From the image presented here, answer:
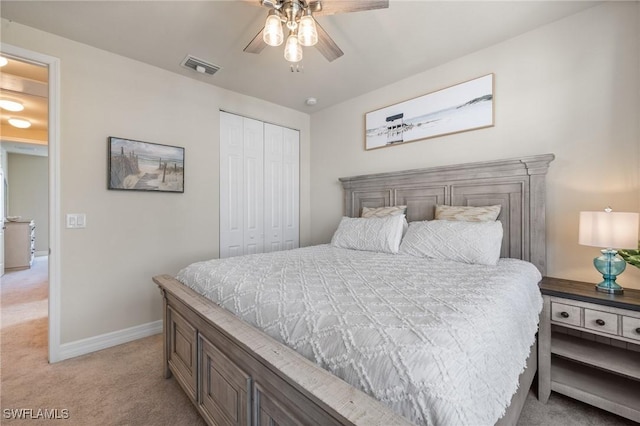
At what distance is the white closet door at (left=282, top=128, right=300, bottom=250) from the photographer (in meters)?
3.95

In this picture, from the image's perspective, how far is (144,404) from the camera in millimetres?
1741

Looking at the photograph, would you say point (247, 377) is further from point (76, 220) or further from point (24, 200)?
point (24, 200)

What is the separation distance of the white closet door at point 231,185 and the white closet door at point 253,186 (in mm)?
58

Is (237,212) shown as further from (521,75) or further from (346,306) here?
(521,75)

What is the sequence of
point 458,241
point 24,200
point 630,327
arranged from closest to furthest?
point 630,327
point 458,241
point 24,200

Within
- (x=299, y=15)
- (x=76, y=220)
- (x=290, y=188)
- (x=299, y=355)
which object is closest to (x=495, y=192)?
(x=299, y=15)

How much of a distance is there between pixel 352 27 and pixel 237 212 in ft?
7.77

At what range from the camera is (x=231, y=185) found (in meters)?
3.40

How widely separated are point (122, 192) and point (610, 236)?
3817 millimetres

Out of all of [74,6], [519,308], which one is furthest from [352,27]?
[519,308]

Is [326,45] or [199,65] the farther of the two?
[199,65]

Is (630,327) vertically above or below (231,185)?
below

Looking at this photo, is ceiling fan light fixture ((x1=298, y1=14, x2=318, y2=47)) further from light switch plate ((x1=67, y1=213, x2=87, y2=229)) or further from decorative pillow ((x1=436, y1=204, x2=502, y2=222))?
light switch plate ((x1=67, y1=213, x2=87, y2=229))

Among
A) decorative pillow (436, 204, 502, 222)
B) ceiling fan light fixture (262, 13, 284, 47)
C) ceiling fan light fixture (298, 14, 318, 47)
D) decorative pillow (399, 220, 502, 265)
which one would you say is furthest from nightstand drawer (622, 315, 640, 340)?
ceiling fan light fixture (262, 13, 284, 47)
